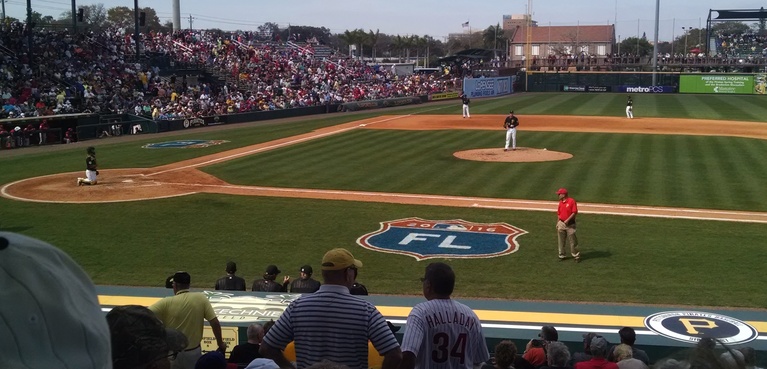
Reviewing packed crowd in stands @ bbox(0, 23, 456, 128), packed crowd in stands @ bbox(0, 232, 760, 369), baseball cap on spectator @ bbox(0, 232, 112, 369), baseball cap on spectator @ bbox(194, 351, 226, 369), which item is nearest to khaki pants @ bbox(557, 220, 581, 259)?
packed crowd in stands @ bbox(0, 232, 760, 369)

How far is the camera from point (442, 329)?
5215 millimetres

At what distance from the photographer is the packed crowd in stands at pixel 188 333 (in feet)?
4.72

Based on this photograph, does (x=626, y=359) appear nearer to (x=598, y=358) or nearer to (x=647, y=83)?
(x=598, y=358)

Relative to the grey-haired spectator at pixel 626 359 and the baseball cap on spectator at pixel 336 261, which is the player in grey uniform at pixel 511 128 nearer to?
the grey-haired spectator at pixel 626 359

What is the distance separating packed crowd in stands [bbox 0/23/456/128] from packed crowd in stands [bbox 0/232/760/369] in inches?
1275

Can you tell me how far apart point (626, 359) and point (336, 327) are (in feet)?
9.56

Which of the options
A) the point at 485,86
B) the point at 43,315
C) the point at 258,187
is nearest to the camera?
the point at 43,315

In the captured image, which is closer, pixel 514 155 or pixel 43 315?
pixel 43 315

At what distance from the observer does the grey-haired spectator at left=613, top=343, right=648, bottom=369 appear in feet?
20.2

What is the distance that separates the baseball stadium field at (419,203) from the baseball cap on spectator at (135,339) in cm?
1029

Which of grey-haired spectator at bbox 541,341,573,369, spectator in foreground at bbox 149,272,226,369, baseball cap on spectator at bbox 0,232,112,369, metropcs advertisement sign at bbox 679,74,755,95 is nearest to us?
baseball cap on spectator at bbox 0,232,112,369

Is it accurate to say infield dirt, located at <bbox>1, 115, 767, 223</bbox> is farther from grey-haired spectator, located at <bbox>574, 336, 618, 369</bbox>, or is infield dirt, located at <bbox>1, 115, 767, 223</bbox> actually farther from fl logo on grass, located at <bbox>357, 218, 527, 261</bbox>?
grey-haired spectator, located at <bbox>574, 336, 618, 369</bbox>

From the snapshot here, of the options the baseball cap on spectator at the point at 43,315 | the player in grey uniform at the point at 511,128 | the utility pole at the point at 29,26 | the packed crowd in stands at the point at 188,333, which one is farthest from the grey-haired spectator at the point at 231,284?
the utility pole at the point at 29,26

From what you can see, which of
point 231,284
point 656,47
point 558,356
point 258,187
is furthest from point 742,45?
point 558,356
